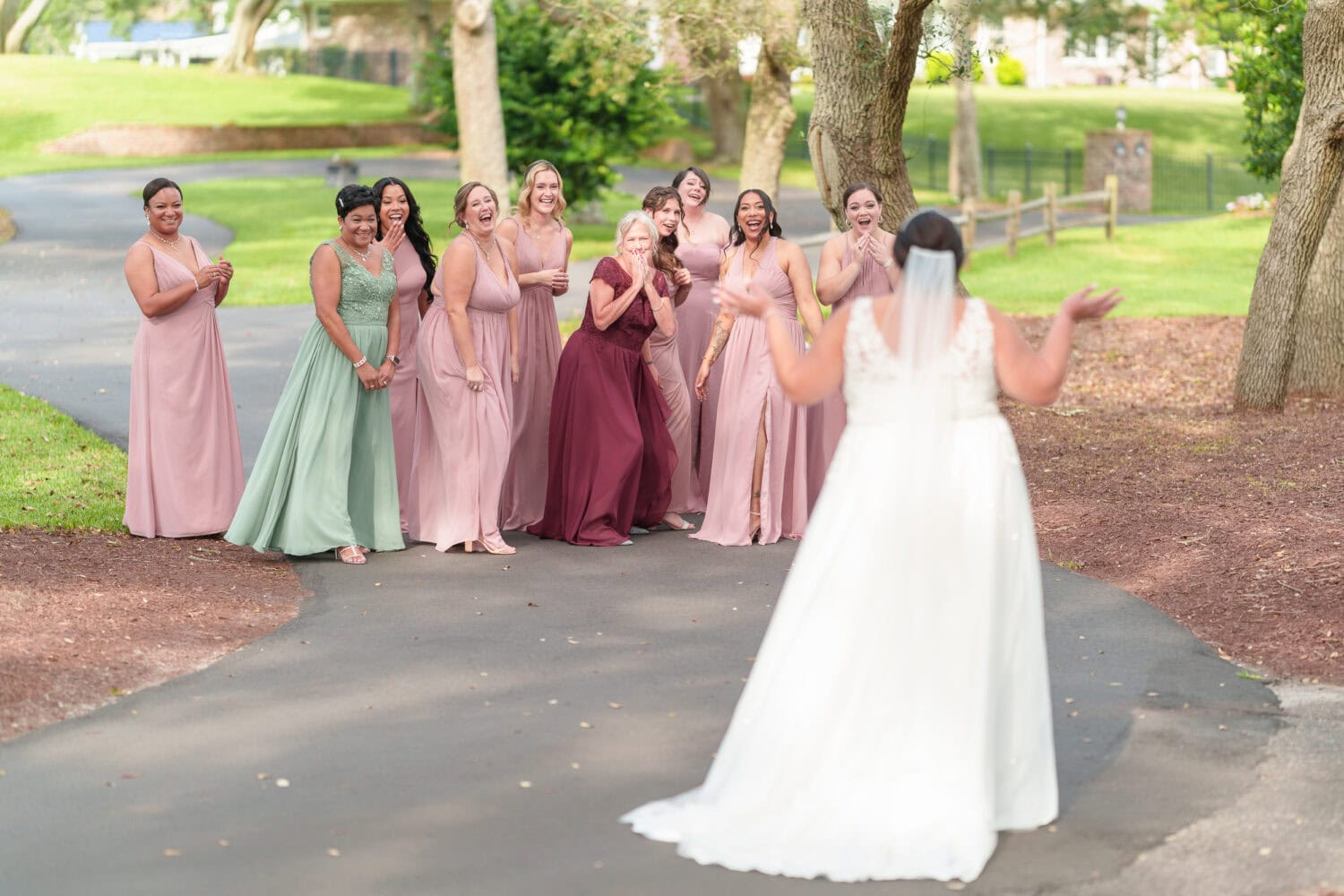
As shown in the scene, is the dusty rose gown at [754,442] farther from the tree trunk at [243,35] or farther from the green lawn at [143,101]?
the tree trunk at [243,35]

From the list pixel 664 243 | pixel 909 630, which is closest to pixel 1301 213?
pixel 664 243

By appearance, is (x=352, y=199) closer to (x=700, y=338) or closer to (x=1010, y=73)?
(x=700, y=338)

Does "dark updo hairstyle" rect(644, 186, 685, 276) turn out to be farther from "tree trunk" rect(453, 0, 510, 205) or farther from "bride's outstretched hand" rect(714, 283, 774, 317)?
"tree trunk" rect(453, 0, 510, 205)

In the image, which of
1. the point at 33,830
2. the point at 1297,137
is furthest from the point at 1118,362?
the point at 33,830

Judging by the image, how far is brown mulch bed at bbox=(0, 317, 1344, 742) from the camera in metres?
7.65

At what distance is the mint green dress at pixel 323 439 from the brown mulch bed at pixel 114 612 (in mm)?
250

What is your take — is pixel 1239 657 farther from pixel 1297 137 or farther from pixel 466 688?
pixel 1297 137

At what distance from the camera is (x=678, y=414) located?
1105cm

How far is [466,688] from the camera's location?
731 cm

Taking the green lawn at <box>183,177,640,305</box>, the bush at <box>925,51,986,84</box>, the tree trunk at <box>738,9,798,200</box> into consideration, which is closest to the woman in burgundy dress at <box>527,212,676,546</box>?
the bush at <box>925,51,986,84</box>

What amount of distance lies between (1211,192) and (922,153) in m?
11.4

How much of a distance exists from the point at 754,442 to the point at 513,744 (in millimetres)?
4243

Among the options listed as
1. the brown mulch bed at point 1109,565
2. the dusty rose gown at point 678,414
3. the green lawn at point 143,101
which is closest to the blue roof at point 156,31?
the green lawn at point 143,101

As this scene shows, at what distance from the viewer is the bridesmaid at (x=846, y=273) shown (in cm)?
1034
